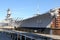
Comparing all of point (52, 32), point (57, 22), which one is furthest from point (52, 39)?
point (57, 22)

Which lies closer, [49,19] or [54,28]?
[54,28]

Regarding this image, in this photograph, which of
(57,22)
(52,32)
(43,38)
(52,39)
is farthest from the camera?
(57,22)

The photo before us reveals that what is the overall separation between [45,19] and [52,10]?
3607 mm

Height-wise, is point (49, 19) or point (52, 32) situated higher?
point (49, 19)

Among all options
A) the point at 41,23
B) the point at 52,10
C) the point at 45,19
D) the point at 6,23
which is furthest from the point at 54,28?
the point at 6,23

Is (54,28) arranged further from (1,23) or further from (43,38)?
(1,23)

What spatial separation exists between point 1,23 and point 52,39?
2321 inches

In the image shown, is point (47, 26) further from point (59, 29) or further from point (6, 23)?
point (6, 23)

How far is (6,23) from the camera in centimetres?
6912

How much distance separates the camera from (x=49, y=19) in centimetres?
2250

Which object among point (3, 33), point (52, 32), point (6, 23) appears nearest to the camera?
point (52, 32)

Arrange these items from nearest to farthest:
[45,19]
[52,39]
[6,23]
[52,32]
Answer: [52,39]
[52,32]
[45,19]
[6,23]

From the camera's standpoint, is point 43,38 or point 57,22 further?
point 57,22

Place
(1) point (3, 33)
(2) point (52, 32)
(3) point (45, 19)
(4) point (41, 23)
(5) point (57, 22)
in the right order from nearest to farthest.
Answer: (2) point (52, 32) < (5) point (57, 22) < (3) point (45, 19) < (4) point (41, 23) < (1) point (3, 33)
